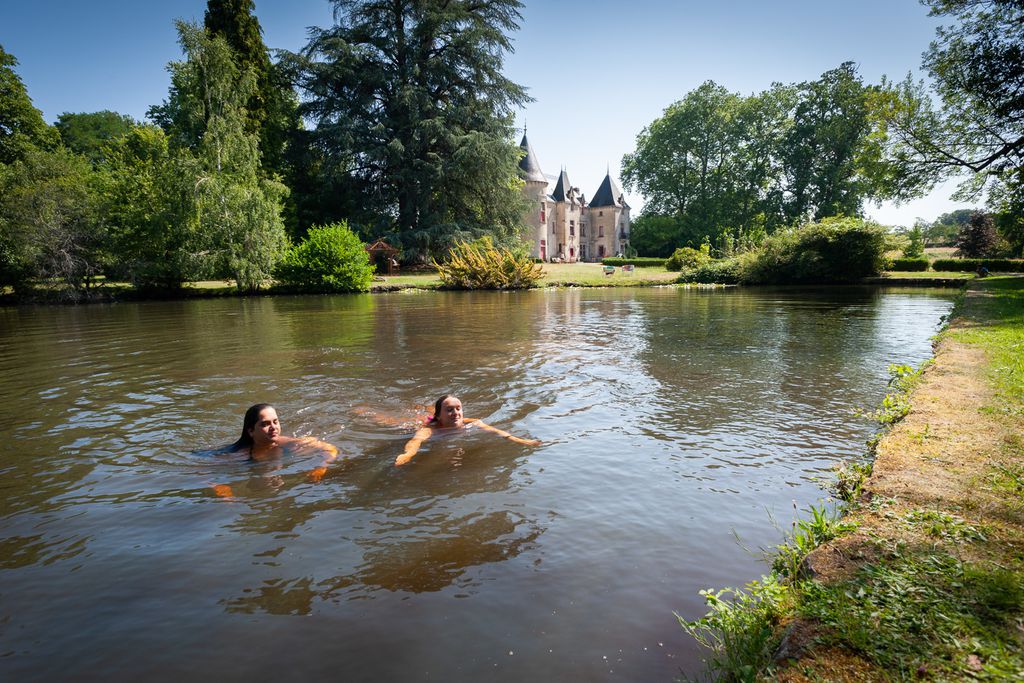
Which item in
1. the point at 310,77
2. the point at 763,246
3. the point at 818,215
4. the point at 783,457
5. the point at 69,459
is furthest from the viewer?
the point at 818,215

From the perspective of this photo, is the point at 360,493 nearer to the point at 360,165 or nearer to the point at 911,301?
the point at 911,301

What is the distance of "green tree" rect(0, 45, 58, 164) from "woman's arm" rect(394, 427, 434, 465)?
44787 millimetres

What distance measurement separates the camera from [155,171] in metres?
33.6

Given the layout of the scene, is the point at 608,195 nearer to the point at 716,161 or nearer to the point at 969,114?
the point at 716,161

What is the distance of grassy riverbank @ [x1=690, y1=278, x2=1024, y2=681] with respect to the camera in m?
2.31

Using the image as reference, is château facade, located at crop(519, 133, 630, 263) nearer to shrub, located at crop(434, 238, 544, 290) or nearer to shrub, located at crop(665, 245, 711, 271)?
shrub, located at crop(665, 245, 711, 271)

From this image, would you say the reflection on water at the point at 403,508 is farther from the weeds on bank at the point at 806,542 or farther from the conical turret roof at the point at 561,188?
the conical turret roof at the point at 561,188

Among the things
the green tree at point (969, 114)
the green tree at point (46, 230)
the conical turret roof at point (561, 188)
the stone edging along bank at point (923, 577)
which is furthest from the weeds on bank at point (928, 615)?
the conical turret roof at point (561, 188)

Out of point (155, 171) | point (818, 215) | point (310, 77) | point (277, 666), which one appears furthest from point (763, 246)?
point (277, 666)

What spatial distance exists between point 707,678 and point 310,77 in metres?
49.2

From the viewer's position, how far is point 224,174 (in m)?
34.4

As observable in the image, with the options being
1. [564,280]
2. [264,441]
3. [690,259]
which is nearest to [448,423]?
[264,441]

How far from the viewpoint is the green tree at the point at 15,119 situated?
38.4 metres

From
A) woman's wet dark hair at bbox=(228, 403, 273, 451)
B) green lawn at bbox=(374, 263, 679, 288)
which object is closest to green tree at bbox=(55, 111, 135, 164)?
green lawn at bbox=(374, 263, 679, 288)
